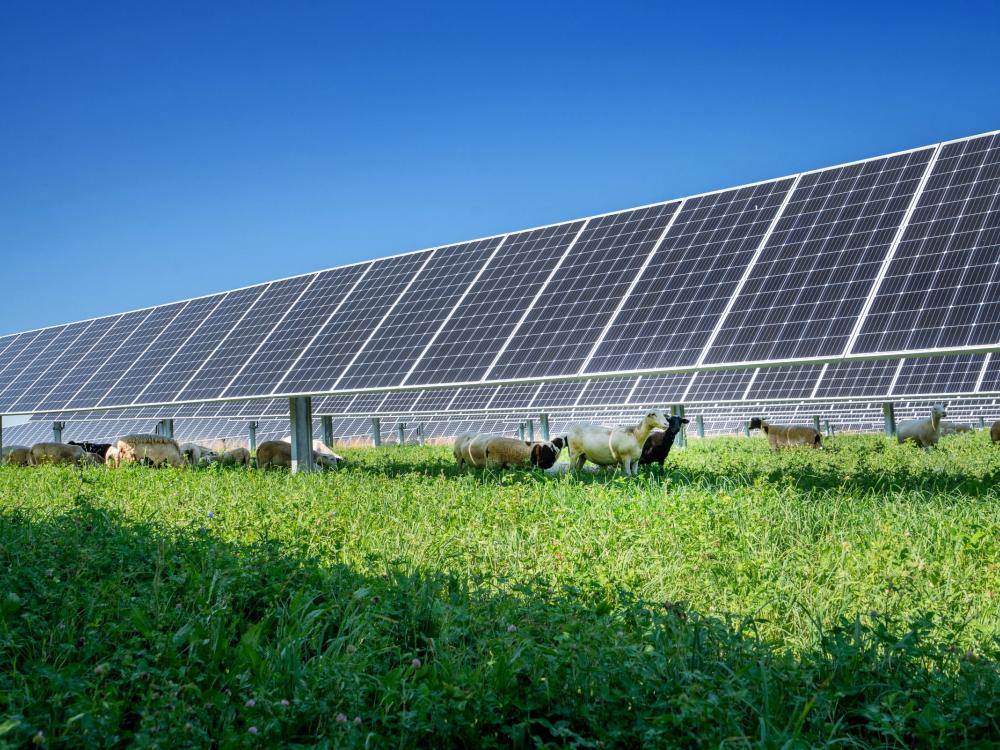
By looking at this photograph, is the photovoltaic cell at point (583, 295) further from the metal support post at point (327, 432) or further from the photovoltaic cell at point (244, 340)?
the metal support post at point (327, 432)

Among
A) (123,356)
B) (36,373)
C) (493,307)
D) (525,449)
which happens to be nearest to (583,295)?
(493,307)

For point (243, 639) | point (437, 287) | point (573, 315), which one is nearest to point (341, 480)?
point (573, 315)

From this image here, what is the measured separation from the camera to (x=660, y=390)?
30.9 metres

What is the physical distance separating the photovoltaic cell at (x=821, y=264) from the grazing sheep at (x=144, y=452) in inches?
516

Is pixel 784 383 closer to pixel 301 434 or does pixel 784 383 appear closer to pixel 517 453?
pixel 517 453

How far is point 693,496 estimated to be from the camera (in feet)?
32.5

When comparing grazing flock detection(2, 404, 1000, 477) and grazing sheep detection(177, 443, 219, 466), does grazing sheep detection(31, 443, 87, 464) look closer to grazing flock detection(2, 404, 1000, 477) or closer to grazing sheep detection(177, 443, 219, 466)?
grazing flock detection(2, 404, 1000, 477)

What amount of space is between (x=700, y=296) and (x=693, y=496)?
4441mm

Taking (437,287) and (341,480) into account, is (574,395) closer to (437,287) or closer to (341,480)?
(437,287)

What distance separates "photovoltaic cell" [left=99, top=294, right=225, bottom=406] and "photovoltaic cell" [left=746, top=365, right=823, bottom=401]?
1684cm

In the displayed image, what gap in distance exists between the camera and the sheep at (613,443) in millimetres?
14727

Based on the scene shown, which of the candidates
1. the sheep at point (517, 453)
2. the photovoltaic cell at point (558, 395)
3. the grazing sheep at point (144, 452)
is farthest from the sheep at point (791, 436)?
the grazing sheep at point (144, 452)

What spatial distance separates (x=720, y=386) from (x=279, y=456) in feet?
52.4

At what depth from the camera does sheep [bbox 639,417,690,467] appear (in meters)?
14.6
